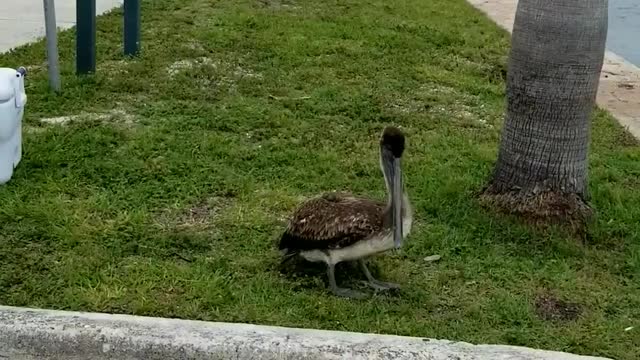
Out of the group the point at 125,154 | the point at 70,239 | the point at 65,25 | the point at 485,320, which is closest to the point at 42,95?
the point at 125,154

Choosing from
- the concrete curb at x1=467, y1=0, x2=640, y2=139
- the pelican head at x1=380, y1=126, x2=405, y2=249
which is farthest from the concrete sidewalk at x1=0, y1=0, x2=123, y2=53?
the pelican head at x1=380, y1=126, x2=405, y2=249

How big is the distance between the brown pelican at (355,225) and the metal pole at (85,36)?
378cm

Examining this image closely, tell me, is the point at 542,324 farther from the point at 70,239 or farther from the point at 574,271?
the point at 70,239

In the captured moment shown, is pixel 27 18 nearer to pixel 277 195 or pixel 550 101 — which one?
pixel 277 195

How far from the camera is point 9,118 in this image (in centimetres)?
473

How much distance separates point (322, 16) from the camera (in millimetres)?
10484

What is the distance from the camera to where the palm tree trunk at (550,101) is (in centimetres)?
442

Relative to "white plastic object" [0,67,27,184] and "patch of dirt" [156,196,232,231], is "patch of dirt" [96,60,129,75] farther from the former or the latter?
"patch of dirt" [156,196,232,231]

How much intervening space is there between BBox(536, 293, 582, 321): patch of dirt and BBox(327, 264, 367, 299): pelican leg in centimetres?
77

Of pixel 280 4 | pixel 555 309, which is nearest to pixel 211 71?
pixel 280 4

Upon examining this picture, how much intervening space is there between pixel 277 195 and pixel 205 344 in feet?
5.88

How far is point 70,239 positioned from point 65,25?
6065mm

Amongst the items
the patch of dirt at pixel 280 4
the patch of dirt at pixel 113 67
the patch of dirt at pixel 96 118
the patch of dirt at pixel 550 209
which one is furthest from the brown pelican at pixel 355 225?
the patch of dirt at pixel 280 4

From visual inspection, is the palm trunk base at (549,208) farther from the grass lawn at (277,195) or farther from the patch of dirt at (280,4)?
the patch of dirt at (280,4)
